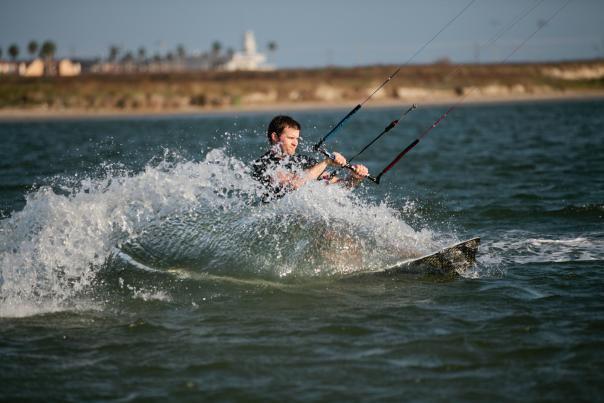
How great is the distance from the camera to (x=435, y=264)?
8914 millimetres

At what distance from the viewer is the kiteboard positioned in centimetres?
886

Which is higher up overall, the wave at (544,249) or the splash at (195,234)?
the splash at (195,234)

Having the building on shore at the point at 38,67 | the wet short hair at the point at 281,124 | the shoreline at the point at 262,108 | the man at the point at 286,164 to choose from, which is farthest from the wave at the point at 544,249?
the building on shore at the point at 38,67

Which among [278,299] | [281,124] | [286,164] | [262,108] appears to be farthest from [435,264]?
[262,108]

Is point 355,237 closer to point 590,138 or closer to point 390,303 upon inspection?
point 390,303

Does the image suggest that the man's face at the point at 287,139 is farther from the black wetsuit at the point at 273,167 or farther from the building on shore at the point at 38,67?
the building on shore at the point at 38,67

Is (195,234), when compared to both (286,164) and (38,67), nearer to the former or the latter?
(286,164)

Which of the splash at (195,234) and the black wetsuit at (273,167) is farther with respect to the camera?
the black wetsuit at (273,167)

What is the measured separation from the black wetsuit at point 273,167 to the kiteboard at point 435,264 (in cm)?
144

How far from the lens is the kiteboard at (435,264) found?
8.86 metres

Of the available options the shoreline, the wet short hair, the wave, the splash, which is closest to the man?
the wet short hair

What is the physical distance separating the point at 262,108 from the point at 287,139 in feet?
241

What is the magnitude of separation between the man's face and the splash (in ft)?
1.64

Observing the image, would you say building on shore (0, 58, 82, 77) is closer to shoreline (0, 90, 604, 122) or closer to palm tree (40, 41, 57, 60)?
palm tree (40, 41, 57, 60)
